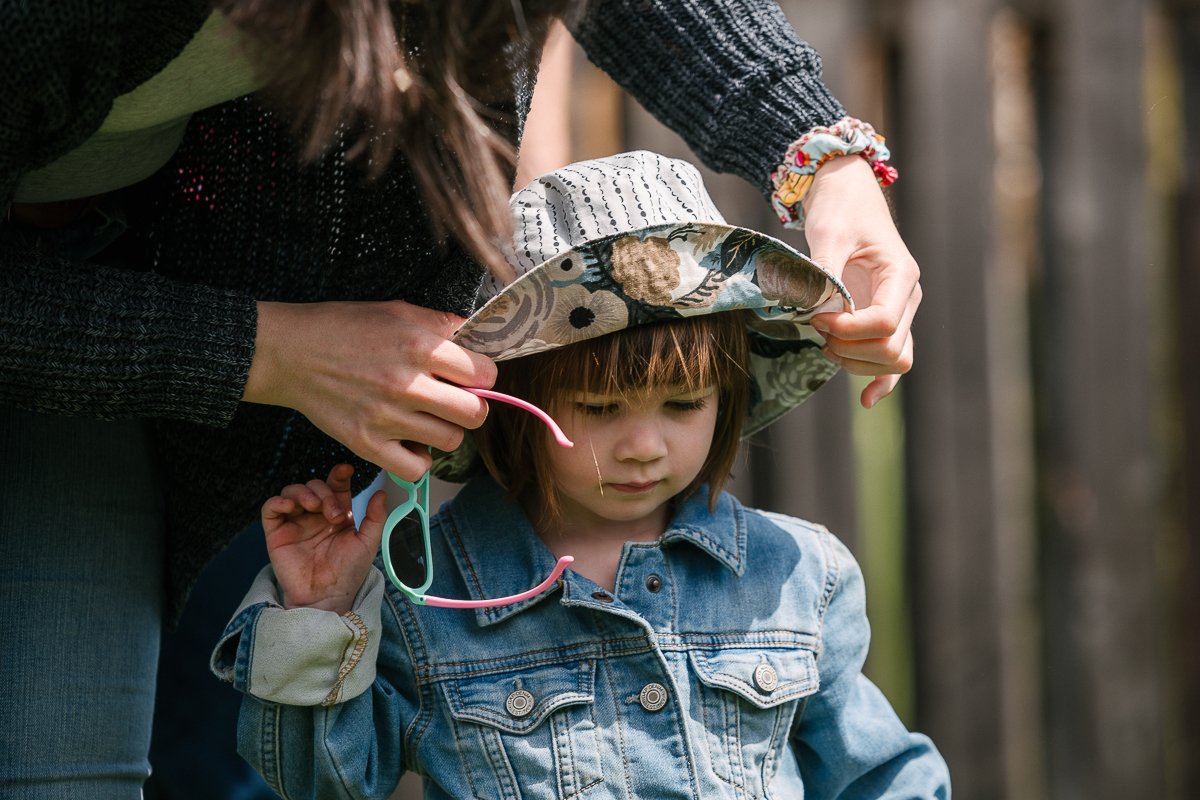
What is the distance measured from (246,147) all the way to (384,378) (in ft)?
1.21

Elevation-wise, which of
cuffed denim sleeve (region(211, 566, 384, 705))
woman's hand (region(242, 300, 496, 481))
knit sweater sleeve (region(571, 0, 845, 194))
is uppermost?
knit sweater sleeve (region(571, 0, 845, 194))

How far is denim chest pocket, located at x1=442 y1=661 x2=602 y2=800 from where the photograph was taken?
160 cm

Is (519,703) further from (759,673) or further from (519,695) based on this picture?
(759,673)

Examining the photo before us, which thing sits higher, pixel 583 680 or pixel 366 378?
pixel 366 378

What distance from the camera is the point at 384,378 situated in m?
1.44

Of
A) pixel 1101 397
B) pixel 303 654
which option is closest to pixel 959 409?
pixel 1101 397

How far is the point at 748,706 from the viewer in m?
1.68

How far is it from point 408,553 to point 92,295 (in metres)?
0.47

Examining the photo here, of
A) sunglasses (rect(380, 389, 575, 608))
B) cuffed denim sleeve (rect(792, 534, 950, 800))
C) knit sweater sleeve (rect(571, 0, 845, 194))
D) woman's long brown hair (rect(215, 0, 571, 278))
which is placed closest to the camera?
woman's long brown hair (rect(215, 0, 571, 278))

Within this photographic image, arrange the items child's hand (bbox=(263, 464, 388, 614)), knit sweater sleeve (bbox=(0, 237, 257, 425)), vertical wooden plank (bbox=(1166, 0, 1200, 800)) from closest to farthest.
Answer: knit sweater sleeve (bbox=(0, 237, 257, 425)) < child's hand (bbox=(263, 464, 388, 614)) < vertical wooden plank (bbox=(1166, 0, 1200, 800))

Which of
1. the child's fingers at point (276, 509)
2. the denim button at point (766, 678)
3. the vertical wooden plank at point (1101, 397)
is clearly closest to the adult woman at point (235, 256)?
the child's fingers at point (276, 509)

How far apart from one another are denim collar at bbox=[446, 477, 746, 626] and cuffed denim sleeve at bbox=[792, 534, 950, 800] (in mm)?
145

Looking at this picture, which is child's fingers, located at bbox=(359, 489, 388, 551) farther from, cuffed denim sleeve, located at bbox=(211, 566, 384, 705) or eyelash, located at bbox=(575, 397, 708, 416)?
eyelash, located at bbox=(575, 397, 708, 416)

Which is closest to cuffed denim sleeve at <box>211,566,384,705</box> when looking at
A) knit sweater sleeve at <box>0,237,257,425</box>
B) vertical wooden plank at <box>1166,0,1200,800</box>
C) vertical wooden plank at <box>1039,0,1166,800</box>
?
knit sweater sleeve at <box>0,237,257,425</box>
